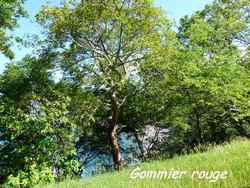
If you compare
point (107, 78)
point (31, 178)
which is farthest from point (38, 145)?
point (107, 78)

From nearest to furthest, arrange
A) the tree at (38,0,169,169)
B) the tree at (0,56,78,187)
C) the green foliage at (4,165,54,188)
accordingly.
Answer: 1. the green foliage at (4,165,54,188)
2. the tree at (0,56,78,187)
3. the tree at (38,0,169,169)

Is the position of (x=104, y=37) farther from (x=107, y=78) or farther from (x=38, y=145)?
(x=38, y=145)

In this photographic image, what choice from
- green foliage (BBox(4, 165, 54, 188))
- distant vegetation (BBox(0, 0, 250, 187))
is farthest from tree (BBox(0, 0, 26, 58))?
green foliage (BBox(4, 165, 54, 188))

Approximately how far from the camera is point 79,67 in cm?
2744

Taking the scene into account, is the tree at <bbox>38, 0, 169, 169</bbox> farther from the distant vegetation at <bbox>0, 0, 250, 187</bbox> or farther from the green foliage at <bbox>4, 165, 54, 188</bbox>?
the green foliage at <bbox>4, 165, 54, 188</bbox>

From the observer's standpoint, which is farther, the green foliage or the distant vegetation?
the distant vegetation

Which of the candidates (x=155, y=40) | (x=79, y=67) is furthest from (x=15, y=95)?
(x=155, y=40)

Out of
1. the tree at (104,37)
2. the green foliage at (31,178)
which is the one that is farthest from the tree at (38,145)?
the tree at (104,37)

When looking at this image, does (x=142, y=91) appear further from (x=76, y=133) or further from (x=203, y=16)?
(x=203, y=16)

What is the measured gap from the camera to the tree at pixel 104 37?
1016 inches

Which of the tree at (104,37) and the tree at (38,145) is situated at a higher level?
the tree at (104,37)

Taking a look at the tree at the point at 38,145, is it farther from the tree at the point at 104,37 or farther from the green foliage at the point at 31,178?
the tree at the point at 104,37

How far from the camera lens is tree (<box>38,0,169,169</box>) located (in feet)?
84.7

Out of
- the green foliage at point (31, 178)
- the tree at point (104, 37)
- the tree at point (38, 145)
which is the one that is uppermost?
the tree at point (104, 37)
